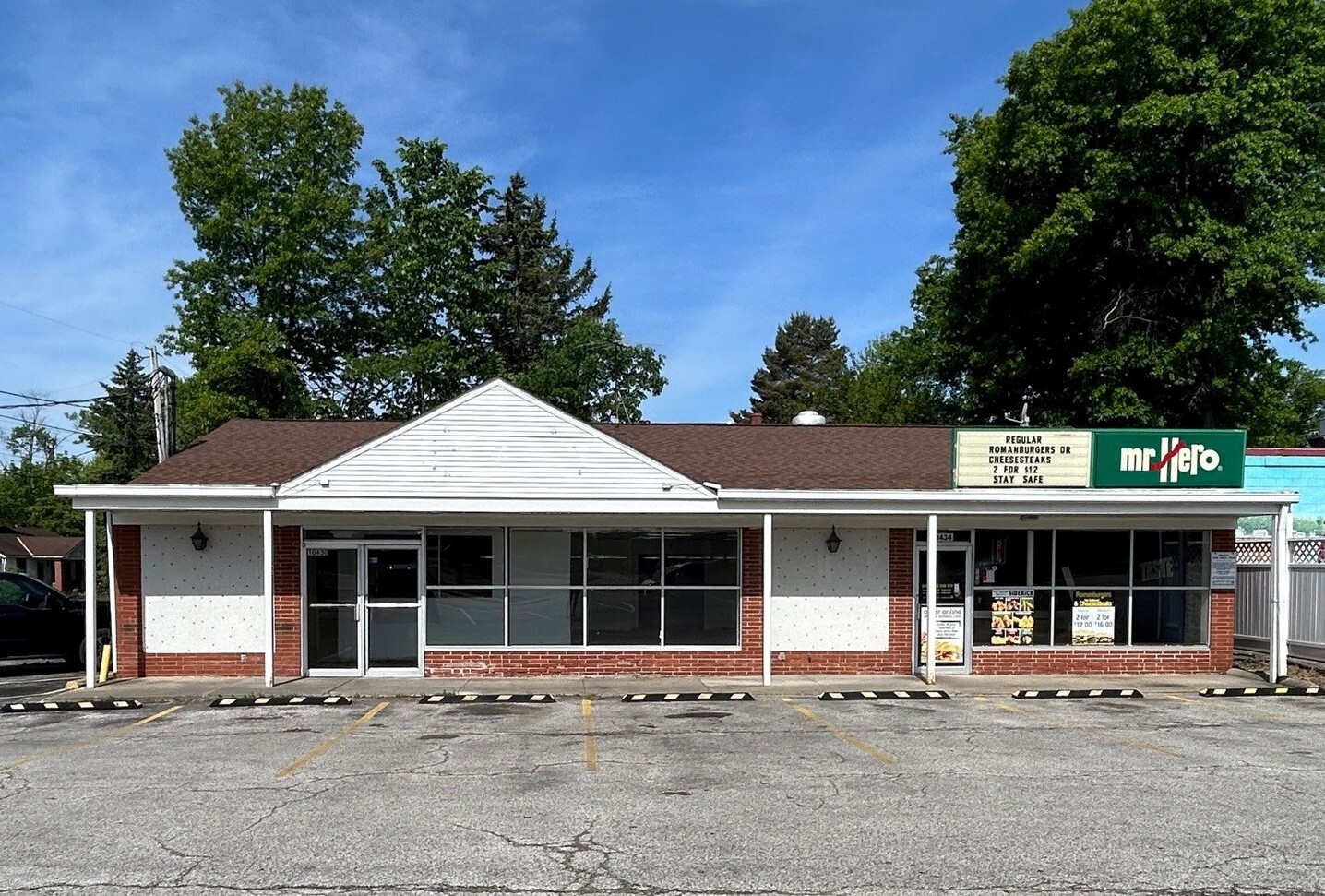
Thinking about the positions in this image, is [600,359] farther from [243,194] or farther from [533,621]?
[533,621]

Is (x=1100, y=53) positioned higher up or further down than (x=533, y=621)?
higher up

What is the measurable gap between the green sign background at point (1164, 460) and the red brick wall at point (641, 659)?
5269 millimetres

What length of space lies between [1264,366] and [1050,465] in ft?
53.2

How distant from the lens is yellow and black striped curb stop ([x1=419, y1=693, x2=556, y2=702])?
13.5 m

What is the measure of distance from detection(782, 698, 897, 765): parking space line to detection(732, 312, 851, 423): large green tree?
66.1 m

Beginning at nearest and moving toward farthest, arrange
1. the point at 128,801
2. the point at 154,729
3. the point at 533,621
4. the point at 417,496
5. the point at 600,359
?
the point at 128,801, the point at 154,729, the point at 417,496, the point at 533,621, the point at 600,359

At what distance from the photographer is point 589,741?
1069 cm

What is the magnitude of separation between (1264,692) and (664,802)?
10.3 meters

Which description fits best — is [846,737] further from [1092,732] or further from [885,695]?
[885,695]

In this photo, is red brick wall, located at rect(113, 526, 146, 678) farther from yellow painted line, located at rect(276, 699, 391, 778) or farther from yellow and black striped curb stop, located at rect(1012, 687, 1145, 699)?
yellow and black striped curb stop, located at rect(1012, 687, 1145, 699)

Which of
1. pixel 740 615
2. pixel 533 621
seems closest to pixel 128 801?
pixel 533 621

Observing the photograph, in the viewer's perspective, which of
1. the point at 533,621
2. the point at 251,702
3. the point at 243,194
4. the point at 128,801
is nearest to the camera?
the point at 128,801

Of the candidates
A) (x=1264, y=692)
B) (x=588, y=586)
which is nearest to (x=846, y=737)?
(x=588, y=586)

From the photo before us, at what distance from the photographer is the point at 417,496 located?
14.6 m
